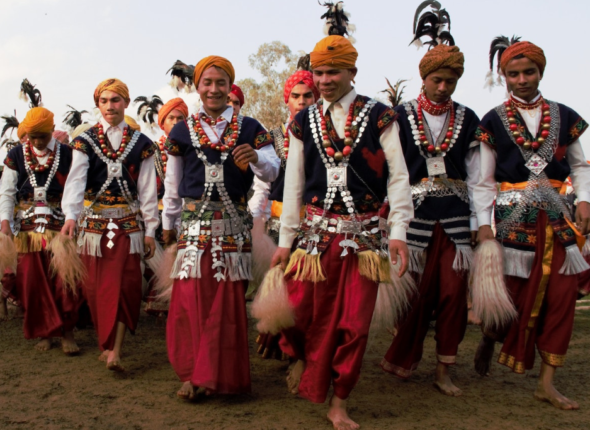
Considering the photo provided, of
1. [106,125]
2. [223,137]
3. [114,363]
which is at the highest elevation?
[106,125]

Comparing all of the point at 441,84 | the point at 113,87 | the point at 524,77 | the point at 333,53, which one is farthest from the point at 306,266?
the point at 113,87

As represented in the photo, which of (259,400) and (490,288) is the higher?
(490,288)

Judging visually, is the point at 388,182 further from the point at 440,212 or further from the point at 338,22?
the point at 338,22

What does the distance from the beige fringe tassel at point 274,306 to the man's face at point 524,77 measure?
218 cm

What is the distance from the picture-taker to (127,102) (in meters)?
5.80

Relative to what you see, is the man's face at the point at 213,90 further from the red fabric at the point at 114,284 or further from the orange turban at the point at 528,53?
the orange turban at the point at 528,53

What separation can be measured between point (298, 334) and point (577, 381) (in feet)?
7.63

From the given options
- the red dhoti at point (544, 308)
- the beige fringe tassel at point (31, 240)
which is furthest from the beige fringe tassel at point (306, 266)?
the beige fringe tassel at point (31, 240)

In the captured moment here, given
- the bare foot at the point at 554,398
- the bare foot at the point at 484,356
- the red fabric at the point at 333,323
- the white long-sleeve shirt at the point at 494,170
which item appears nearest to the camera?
the red fabric at the point at 333,323

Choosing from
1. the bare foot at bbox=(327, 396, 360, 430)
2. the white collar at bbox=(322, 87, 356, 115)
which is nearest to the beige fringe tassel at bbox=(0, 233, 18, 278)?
the white collar at bbox=(322, 87, 356, 115)

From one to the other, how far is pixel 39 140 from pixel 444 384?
14.1 ft

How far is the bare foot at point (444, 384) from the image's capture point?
15.1 ft

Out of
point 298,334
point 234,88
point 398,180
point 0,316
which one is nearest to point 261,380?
point 298,334

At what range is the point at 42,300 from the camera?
6203 mm
